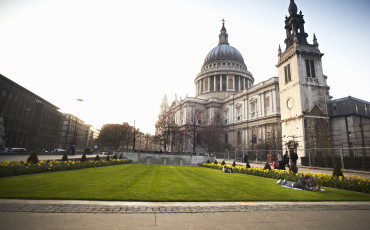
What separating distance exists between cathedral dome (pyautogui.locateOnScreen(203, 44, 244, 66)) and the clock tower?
1482 inches

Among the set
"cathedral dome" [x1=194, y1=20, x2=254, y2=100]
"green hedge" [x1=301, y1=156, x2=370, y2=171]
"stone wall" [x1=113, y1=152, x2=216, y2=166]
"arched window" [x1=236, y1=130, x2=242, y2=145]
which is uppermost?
"cathedral dome" [x1=194, y1=20, x2=254, y2=100]

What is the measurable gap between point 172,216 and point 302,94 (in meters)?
32.0

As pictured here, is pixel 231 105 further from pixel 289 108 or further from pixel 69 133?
pixel 69 133

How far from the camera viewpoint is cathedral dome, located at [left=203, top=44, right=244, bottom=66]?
238 feet

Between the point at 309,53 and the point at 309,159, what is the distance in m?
18.7

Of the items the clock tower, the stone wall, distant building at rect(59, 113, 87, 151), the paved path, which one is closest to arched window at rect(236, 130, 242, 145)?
the clock tower

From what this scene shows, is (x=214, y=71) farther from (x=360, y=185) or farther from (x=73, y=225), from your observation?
(x=73, y=225)

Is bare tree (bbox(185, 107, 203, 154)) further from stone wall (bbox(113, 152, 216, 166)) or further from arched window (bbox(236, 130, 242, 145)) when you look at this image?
arched window (bbox(236, 130, 242, 145))

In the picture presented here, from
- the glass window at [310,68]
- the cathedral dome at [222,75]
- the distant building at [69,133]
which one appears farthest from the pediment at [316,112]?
the distant building at [69,133]

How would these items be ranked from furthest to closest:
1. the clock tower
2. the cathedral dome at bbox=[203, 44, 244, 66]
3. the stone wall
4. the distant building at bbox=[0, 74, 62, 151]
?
the cathedral dome at bbox=[203, 44, 244, 66]
the stone wall
the clock tower
the distant building at bbox=[0, 74, 62, 151]

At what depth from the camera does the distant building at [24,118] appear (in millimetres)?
28125

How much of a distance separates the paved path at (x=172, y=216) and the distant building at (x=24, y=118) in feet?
95.9

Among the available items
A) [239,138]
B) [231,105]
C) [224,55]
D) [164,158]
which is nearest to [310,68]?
[239,138]

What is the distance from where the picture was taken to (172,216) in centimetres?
475
